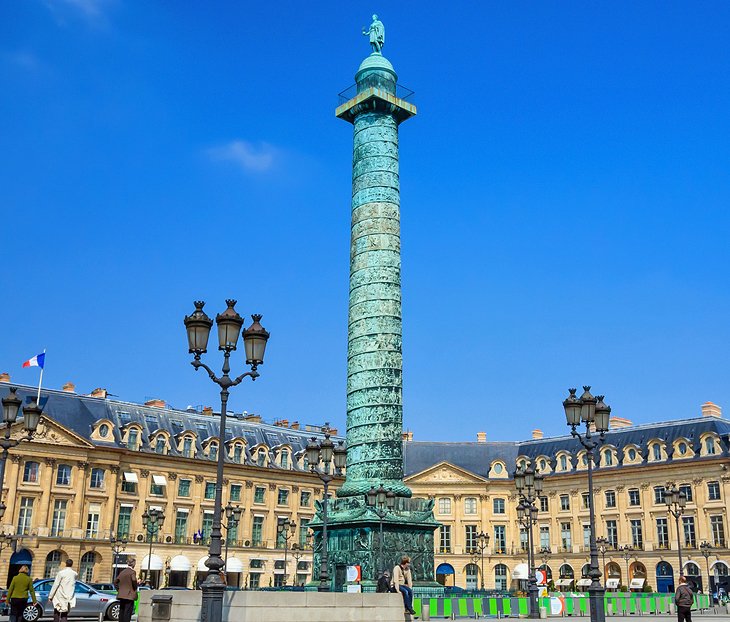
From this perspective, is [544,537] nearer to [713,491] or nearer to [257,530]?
[713,491]

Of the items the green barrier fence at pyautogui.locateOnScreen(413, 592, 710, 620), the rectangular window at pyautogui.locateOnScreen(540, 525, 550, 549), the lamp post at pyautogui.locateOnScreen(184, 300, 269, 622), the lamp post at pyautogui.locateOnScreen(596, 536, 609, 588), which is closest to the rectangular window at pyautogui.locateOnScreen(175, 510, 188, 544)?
the rectangular window at pyautogui.locateOnScreen(540, 525, 550, 549)

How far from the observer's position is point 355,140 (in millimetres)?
29266

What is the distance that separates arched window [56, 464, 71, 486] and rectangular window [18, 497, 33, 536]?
1.73m

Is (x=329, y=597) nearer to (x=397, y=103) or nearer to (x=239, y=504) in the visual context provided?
(x=397, y=103)

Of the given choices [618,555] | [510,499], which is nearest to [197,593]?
[618,555]

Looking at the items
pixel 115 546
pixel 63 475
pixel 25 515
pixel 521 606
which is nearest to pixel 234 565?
pixel 115 546

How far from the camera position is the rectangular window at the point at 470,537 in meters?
56.9

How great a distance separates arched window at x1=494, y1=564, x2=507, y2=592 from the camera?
5616cm

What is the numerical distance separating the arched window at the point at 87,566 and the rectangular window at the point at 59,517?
183 centimetres

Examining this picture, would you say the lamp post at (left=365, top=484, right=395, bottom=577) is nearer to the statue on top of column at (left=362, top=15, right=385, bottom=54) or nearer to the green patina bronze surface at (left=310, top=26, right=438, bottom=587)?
the green patina bronze surface at (left=310, top=26, right=438, bottom=587)

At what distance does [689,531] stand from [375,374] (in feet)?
98.7

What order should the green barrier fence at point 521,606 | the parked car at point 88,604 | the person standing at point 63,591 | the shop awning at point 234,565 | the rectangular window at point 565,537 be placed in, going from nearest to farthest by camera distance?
1. the person standing at point 63,591
2. the parked car at point 88,604
3. the green barrier fence at point 521,606
4. the shop awning at point 234,565
5. the rectangular window at point 565,537

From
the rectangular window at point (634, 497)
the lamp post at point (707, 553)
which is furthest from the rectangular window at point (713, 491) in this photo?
the rectangular window at point (634, 497)

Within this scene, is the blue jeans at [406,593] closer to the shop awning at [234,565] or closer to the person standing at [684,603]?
the person standing at [684,603]
